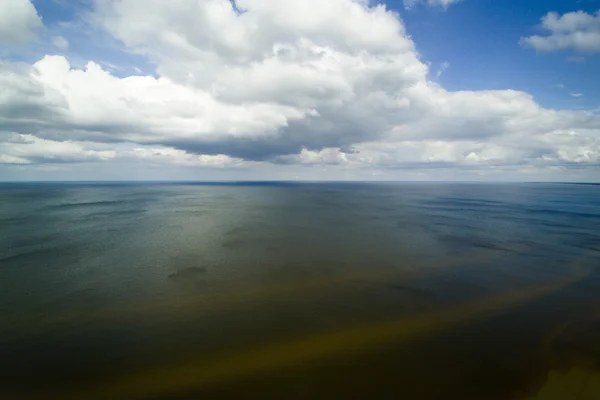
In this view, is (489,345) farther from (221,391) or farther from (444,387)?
(221,391)

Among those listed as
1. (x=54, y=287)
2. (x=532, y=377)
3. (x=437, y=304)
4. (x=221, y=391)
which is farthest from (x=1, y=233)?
(x=532, y=377)

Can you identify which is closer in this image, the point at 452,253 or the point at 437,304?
the point at 437,304

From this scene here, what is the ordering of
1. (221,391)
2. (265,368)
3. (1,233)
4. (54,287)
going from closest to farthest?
(221,391)
(265,368)
(54,287)
(1,233)

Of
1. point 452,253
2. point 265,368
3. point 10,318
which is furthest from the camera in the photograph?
point 452,253

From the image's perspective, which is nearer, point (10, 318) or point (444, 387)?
point (444, 387)

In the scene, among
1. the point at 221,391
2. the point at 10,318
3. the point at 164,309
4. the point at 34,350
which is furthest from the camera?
the point at 164,309

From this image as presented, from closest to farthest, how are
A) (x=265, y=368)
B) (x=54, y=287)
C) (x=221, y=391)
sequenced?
(x=221, y=391) → (x=265, y=368) → (x=54, y=287)

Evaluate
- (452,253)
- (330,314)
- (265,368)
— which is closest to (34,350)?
(265,368)

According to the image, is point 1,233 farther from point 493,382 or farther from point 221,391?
point 493,382
